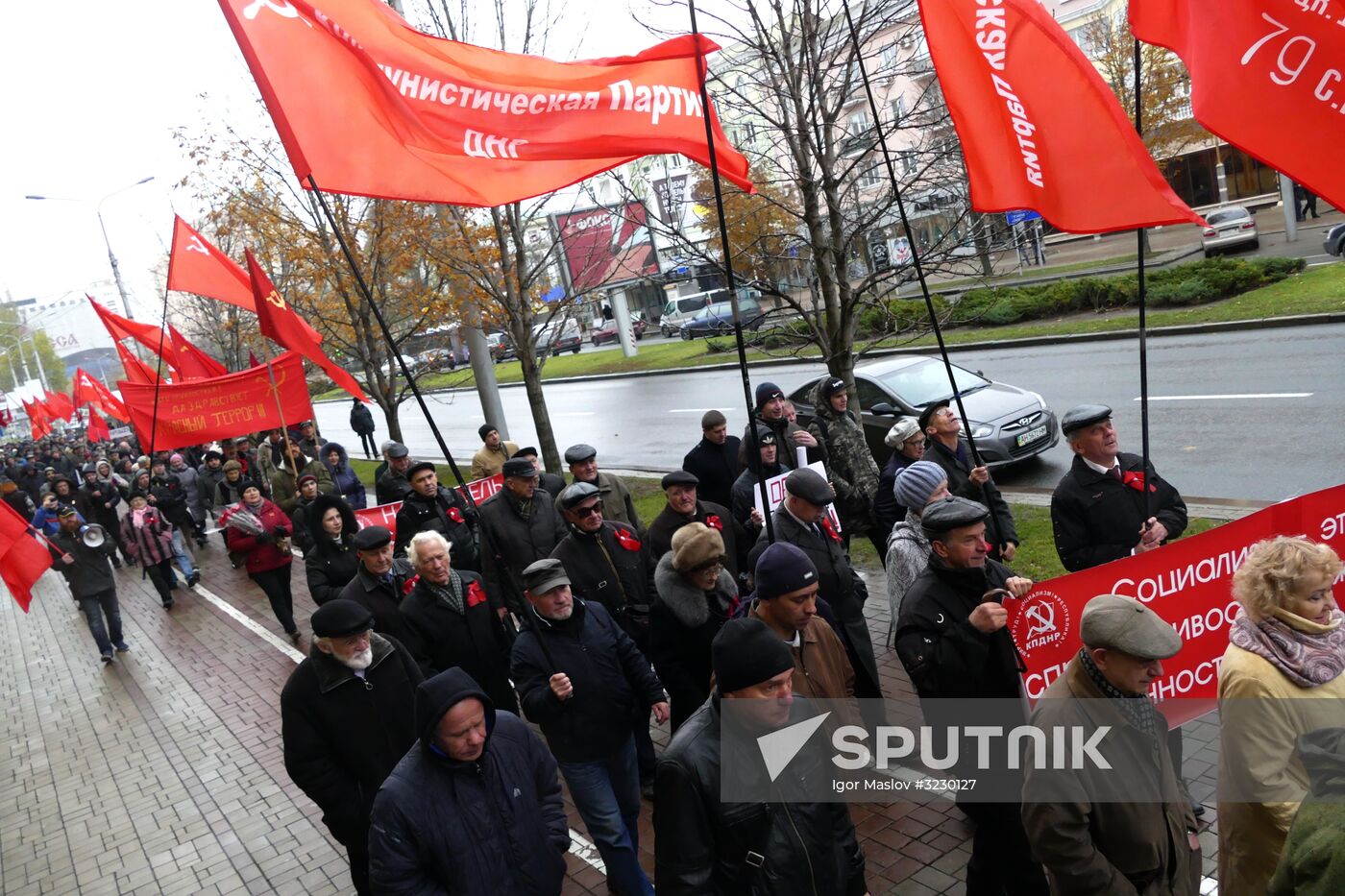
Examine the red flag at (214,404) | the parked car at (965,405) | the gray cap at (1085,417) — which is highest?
the red flag at (214,404)

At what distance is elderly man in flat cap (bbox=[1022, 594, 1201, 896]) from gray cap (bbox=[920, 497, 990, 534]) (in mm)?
981

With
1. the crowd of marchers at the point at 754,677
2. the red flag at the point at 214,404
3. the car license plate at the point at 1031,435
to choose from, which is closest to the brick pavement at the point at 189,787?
the crowd of marchers at the point at 754,677

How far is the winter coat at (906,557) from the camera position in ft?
17.3

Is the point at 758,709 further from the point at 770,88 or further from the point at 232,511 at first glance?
the point at 232,511

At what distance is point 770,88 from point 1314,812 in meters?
8.04

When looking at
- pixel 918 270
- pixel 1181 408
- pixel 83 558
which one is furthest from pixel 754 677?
pixel 1181 408

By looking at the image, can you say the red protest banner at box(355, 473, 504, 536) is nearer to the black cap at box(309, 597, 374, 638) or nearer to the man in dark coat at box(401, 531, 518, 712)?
the man in dark coat at box(401, 531, 518, 712)

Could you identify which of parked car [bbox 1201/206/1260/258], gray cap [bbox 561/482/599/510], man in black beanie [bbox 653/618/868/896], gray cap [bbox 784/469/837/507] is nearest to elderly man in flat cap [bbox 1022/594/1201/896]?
man in black beanie [bbox 653/618/868/896]

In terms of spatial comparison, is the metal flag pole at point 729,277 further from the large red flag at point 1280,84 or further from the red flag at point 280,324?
the red flag at point 280,324

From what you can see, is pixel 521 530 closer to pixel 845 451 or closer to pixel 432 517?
pixel 432 517

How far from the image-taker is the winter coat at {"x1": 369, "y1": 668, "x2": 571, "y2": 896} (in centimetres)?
354

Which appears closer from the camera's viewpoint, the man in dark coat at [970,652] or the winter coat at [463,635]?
the man in dark coat at [970,652]

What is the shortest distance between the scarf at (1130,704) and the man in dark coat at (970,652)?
730 mm

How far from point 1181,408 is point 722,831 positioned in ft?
44.1
